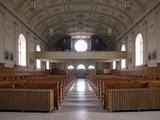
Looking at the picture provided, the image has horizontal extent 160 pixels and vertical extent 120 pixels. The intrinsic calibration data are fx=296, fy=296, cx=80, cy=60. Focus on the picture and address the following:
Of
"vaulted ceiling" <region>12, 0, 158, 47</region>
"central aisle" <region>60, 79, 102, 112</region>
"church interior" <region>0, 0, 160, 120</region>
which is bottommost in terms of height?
"central aisle" <region>60, 79, 102, 112</region>

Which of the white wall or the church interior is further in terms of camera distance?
the white wall

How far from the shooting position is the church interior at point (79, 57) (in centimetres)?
883

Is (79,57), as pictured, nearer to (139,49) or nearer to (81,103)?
(139,49)

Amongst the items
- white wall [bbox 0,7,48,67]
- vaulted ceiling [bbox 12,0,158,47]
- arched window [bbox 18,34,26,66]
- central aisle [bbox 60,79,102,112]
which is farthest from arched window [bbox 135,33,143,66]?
central aisle [bbox 60,79,102,112]

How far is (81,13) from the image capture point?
33062 millimetres

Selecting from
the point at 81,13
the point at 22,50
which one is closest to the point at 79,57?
the point at 81,13

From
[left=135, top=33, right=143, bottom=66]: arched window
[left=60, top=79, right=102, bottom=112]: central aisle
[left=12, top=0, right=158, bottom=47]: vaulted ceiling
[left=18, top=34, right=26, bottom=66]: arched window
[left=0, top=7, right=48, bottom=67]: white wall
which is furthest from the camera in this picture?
[left=18, top=34, right=26, bottom=66]: arched window

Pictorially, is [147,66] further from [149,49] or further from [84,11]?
[84,11]

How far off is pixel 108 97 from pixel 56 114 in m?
1.77

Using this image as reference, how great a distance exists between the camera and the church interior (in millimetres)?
8828

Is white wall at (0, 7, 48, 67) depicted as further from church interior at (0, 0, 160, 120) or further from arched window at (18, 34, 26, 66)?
arched window at (18, 34, 26, 66)

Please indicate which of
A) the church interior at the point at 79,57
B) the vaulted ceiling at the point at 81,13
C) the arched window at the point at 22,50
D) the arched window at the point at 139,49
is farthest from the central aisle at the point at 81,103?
the arched window at the point at 22,50

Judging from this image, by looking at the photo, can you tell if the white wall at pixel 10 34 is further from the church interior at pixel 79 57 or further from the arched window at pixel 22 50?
the arched window at pixel 22 50

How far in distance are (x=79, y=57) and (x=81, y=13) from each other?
641 centimetres
